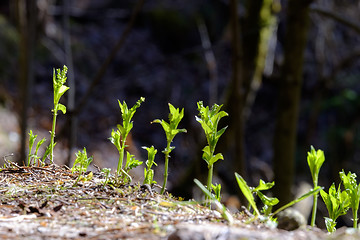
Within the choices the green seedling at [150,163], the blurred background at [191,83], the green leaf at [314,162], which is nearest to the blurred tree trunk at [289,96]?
the blurred background at [191,83]

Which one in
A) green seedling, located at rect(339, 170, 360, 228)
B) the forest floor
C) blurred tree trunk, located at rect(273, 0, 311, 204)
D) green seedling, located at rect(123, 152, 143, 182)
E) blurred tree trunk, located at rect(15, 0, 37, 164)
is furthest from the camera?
blurred tree trunk, located at rect(15, 0, 37, 164)

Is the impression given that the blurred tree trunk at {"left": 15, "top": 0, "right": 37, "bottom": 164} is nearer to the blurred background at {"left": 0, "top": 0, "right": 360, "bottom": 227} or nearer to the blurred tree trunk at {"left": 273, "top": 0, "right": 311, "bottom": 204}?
the blurred background at {"left": 0, "top": 0, "right": 360, "bottom": 227}

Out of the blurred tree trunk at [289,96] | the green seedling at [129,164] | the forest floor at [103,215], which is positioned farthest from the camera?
the blurred tree trunk at [289,96]

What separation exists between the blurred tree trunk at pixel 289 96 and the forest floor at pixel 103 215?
2832 mm

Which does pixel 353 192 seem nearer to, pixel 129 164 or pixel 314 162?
pixel 314 162

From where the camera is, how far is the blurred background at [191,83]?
4234 millimetres

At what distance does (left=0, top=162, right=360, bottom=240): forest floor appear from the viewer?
1.11 metres

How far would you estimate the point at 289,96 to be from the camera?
13.5 feet

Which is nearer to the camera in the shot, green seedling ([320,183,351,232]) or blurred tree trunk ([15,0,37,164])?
green seedling ([320,183,351,232])

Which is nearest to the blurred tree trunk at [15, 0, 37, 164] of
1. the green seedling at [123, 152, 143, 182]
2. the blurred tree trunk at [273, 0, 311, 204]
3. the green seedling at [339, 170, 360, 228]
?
the blurred tree trunk at [273, 0, 311, 204]

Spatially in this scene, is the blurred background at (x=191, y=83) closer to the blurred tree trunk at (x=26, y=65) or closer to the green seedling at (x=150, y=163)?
the blurred tree trunk at (x=26, y=65)

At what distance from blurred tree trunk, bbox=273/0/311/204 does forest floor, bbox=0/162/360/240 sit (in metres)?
2.83

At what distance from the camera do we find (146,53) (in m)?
9.77

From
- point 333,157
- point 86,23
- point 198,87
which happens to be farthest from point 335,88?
point 86,23
